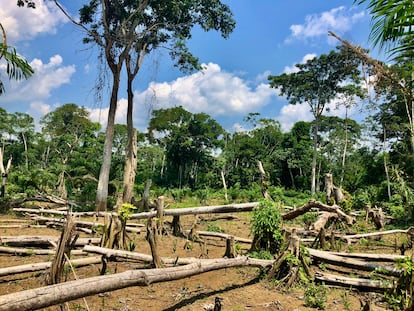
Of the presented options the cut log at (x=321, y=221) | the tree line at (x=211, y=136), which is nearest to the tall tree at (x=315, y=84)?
the tree line at (x=211, y=136)

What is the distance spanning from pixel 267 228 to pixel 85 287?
4426mm

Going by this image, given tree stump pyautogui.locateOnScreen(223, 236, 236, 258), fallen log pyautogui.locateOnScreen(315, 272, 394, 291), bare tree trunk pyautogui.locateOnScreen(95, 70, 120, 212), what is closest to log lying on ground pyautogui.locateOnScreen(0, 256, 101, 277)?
tree stump pyautogui.locateOnScreen(223, 236, 236, 258)

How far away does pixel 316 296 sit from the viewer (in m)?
4.89

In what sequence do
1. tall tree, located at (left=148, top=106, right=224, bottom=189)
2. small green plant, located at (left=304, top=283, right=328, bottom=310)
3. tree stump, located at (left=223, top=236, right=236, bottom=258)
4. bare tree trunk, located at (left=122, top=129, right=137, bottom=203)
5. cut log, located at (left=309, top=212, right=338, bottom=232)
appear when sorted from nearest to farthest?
1. small green plant, located at (left=304, top=283, right=328, bottom=310)
2. tree stump, located at (left=223, top=236, right=236, bottom=258)
3. cut log, located at (left=309, top=212, right=338, bottom=232)
4. bare tree trunk, located at (left=122, top=129, right=137, bottom=203)
5. tall tree, located at (left=148, top=106, right=224, bottom=189)

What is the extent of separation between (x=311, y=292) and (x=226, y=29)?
14.8 metres

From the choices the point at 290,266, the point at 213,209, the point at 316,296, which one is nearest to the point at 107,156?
the point at 213,209

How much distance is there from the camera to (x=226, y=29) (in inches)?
671

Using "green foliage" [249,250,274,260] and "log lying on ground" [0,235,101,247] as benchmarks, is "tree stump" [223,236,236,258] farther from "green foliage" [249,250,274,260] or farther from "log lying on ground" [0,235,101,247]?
"log lying on ground" [0,235,101,247]

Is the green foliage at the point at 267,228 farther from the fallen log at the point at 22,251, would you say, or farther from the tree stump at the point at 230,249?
the fallen log at the point at 22,251

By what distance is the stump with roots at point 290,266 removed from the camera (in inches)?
207

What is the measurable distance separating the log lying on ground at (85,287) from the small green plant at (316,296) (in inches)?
56.2

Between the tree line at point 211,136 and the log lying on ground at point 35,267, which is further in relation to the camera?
the tree line at point 211,136

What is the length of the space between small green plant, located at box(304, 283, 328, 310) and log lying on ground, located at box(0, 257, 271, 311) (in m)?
1.43

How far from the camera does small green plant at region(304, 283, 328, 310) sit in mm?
4564
